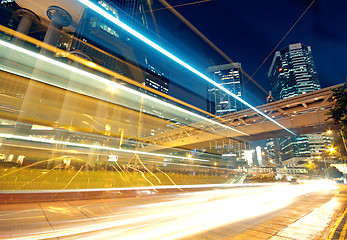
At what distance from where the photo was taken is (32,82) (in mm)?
7168

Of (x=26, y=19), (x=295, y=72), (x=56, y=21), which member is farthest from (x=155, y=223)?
(x=295, y=72)

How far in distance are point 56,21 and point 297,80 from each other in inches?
6669

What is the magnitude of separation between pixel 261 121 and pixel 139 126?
14766 millimetres

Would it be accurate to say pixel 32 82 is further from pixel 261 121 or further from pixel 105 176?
pixel 261 121

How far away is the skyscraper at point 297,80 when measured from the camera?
434ft

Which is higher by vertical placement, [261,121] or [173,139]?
[261,121]

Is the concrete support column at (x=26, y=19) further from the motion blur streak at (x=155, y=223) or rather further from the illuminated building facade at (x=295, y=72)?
the illuminated building facade at (x=295, y=72)

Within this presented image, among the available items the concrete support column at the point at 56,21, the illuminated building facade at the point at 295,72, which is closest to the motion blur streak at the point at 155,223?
the concrete support column at the point at 56,21

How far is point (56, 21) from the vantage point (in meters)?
22.7

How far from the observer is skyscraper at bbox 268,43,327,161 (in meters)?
132

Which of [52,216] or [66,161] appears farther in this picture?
[66,161]

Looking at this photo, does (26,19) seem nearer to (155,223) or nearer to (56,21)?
(56,21)

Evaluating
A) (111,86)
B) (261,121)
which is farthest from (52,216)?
(261,121)

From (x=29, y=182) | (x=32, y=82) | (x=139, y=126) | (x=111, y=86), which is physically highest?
(x=111, y=86)
